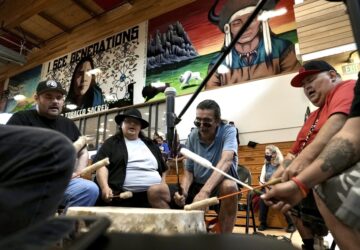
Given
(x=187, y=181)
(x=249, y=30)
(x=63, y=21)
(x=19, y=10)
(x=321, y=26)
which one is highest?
(x=63, y=21)

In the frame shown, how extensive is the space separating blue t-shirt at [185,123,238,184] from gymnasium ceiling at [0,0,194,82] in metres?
5.09

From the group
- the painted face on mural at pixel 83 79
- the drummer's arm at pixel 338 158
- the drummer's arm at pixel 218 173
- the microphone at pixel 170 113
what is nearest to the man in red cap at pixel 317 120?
the drummer's arm at pixel 338 158

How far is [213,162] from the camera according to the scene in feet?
7.86

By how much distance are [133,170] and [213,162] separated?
723 mm

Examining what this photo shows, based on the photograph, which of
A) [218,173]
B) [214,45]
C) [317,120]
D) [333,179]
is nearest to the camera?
[333,179]

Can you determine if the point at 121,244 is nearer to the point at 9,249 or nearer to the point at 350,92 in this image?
the point at 9,249

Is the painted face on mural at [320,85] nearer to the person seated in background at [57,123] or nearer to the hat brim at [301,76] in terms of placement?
the hat brim at [301,76]

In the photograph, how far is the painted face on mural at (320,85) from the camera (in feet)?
5.75

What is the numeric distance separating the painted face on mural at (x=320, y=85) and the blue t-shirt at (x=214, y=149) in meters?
0.72

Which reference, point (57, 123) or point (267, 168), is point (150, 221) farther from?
point (267, 168)

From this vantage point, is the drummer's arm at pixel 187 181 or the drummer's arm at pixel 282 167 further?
the drummer's arm at pixel 187 181

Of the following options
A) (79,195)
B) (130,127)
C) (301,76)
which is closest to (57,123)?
(130,127)

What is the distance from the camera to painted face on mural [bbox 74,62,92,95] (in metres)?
7.88

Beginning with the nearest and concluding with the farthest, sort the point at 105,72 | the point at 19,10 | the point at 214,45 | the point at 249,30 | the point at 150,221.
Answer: the point at 150,221 → the point at 249,30 → the point at 214,45 → the point at 19,10 → the point at 105,72
